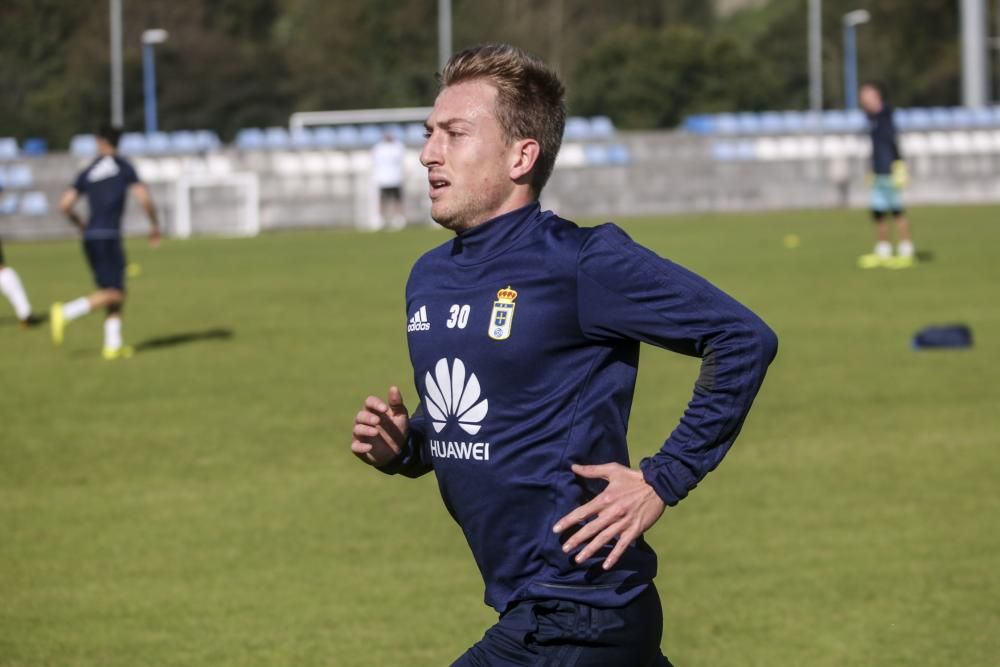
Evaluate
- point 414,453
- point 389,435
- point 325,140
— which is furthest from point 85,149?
point 389,435

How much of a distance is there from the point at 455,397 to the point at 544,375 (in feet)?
0.74

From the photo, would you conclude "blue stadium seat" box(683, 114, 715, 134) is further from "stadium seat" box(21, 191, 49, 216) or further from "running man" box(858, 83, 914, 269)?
"running man" box(858, 83, 914, 269)

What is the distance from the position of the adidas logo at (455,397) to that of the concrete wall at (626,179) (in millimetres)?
37254

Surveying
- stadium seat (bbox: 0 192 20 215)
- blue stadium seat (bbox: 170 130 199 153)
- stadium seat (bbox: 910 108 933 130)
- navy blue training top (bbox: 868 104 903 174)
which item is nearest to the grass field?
navy blue training top (bbox: 868 104 903 174)

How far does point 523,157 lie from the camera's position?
146 inches

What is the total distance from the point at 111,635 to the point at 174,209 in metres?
34.5

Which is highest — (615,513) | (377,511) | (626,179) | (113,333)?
(626,179)

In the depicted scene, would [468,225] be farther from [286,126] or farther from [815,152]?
[286,126]

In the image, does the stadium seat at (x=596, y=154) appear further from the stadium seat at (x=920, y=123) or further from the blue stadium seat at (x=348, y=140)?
the stadium seat at (x=920, y=123)

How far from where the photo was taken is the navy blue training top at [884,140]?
2317cm

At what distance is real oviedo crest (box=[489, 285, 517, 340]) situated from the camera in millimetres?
3590

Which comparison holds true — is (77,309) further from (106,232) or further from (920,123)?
(920,123)

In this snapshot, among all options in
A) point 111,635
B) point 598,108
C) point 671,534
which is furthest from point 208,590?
point 598,108

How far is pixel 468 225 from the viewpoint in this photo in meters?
3.75
